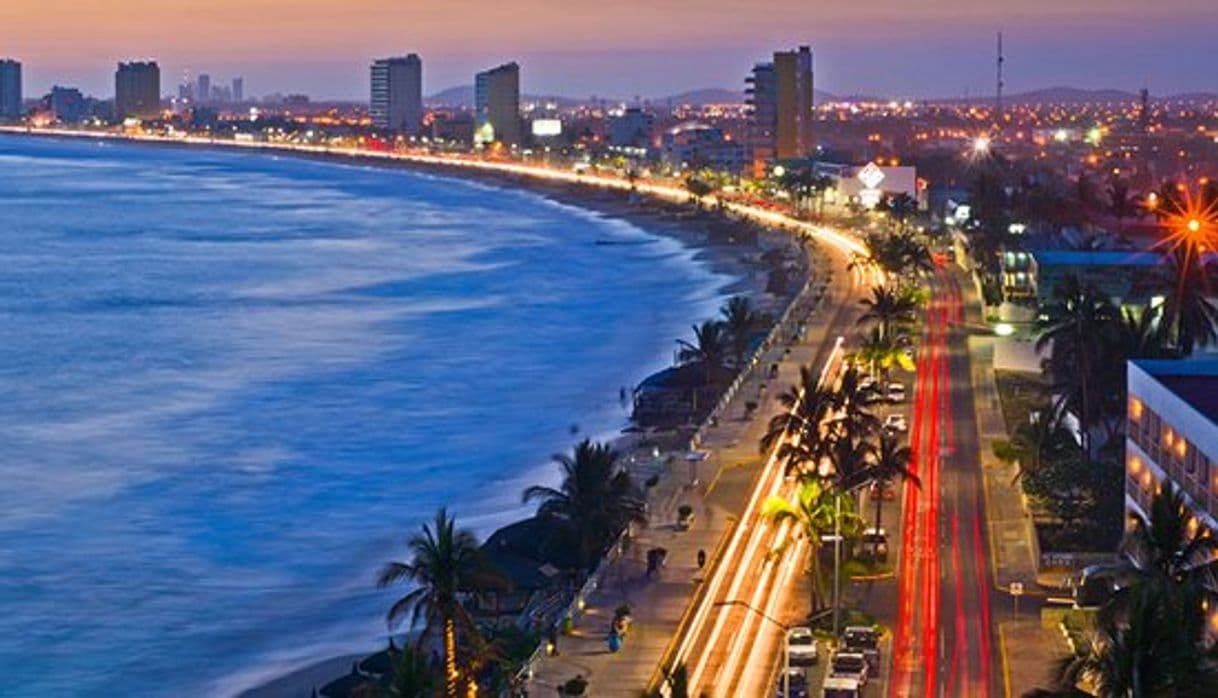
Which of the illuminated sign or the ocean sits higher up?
the illuminated sign

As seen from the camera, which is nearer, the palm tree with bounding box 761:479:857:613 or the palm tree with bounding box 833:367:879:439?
the palm tree with bounding box 761:479:857:613

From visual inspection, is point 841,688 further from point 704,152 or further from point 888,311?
point 704,152

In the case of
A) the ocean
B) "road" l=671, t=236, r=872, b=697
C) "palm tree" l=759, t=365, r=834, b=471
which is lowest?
the ocean

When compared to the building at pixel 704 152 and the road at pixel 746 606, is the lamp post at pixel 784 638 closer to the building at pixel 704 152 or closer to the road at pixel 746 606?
the road at pixel 746 606

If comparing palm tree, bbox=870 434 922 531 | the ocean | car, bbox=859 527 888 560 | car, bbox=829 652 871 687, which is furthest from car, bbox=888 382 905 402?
car, bbox=829 652 871 687

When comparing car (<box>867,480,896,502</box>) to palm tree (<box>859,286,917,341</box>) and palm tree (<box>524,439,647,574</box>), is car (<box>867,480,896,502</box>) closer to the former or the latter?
palm tree (<box>524,439,647,574</box>)

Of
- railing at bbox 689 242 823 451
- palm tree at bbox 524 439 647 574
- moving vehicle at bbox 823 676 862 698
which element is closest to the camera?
moving vehicle at bbox 823 676 862 698

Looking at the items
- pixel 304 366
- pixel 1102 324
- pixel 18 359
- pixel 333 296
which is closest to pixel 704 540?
pixel 1102 324
